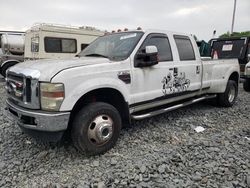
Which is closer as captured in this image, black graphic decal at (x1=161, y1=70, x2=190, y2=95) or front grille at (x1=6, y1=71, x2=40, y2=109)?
front grille at (x1=6, y1=71, x2=40, y2=109)

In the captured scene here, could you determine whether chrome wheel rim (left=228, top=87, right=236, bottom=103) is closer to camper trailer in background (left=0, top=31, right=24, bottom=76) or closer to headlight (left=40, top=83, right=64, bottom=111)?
headlight (left=40, top=83, right=64, bottom=111)

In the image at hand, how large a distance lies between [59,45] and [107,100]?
25.1 feet

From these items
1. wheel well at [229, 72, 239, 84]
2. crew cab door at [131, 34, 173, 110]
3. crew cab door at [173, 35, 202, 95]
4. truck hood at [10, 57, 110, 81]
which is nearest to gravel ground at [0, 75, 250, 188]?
crew cab door at [131, 34, 173, 110]

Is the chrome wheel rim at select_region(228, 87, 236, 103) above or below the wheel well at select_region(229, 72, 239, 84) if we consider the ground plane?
below

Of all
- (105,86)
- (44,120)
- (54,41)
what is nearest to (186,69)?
(105,86)

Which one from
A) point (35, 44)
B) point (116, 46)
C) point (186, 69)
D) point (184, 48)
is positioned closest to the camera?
point (116, 46)

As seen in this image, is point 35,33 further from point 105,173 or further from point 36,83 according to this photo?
point 105,173

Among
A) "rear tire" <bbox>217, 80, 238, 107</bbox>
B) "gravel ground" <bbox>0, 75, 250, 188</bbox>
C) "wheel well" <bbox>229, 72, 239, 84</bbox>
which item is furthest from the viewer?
"wheel well" <bbox>229, 72, 239, 84</bbox>

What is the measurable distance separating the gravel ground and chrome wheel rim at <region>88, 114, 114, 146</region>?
255mm

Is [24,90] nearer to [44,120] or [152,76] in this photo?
[44,120]

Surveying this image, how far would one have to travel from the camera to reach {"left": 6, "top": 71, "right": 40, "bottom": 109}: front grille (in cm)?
302

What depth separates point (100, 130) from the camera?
3.38 m

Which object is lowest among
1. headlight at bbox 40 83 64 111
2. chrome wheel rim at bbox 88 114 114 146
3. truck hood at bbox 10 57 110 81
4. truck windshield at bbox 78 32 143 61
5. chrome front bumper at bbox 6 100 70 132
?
chrome wheel rim at bbox 88 114 114 146

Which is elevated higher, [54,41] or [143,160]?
[54,41]
